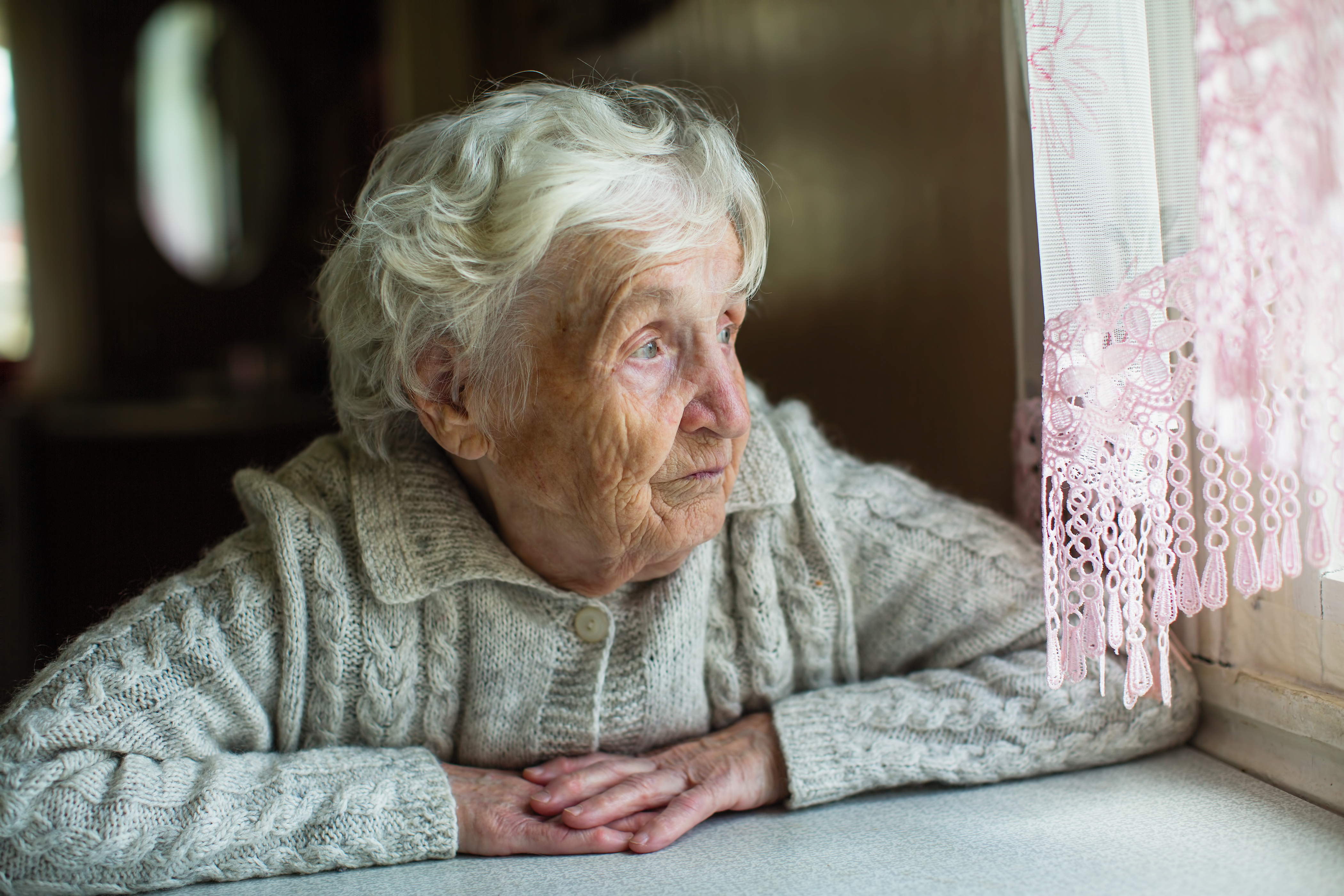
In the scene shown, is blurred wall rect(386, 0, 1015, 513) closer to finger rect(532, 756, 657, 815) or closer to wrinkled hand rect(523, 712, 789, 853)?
wrinkled hand rect(523, 712, 789, 853)

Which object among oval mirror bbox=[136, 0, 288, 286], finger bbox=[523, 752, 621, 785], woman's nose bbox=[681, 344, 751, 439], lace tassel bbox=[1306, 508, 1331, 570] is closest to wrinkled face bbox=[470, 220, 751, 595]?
woman's nose bbox=[681, 344, 751, 439]

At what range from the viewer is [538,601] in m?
1.26

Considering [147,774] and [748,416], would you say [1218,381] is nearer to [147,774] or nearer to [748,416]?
[748,416]

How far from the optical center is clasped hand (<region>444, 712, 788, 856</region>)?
1141 millimetres

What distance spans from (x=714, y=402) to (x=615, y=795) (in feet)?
1.49

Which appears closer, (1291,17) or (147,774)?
(1291,17)

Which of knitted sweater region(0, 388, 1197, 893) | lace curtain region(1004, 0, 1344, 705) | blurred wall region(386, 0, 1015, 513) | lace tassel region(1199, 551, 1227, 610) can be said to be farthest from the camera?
blurred wall region(386, 0, 1015, 513)

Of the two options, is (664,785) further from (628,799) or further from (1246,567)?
(1246,567)

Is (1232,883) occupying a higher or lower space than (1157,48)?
lower

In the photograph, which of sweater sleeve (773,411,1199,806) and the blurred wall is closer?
sweater sleeve (773,411,1199,806)

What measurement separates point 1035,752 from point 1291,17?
0.84 metres

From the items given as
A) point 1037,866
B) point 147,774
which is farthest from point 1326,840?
point 147,774

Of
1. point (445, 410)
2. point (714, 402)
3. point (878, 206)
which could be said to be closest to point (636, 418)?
point (714, 402)

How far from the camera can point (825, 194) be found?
1.97 m
